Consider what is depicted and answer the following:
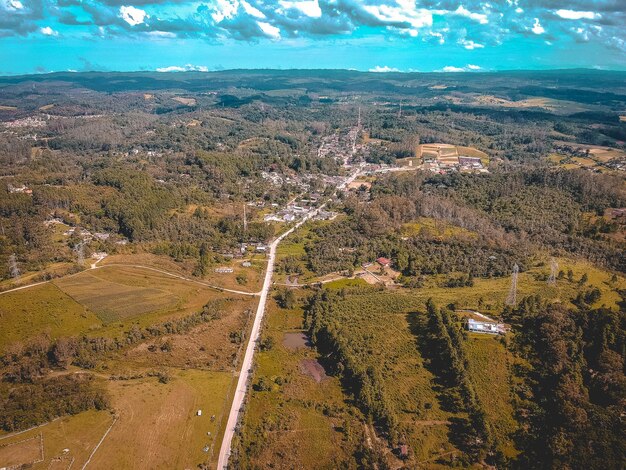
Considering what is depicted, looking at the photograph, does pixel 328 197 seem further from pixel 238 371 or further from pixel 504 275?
pixel 238 371

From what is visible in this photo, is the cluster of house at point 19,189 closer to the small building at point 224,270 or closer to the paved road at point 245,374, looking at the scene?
the small building at point 224,270

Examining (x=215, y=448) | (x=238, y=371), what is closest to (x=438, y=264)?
(x=238, y=371)

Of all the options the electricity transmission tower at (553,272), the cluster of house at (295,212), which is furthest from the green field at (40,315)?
the electricity transmission tower at (553,272)

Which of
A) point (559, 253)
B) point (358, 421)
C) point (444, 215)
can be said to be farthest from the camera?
point (444, 215)

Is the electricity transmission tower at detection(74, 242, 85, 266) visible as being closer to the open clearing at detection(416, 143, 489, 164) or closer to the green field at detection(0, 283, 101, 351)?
the green field at detection(0, 283, 101, 351)

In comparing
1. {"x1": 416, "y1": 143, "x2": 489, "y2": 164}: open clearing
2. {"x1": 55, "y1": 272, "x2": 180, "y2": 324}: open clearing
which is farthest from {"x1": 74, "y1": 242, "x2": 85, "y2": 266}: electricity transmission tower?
{"x1": 416, "y1": 143, "x2": 489, "y2": 164}: open clearing
